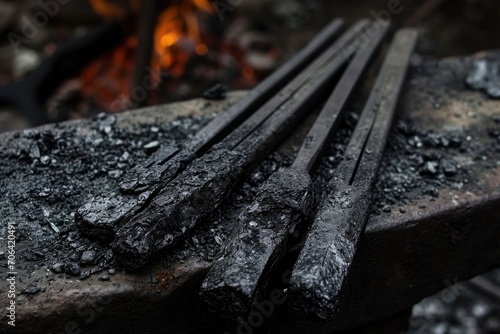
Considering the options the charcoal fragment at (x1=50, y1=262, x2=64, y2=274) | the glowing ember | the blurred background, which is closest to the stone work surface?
the charcoal fragment at (x1=50, y1=262, x2=64, y2=274)

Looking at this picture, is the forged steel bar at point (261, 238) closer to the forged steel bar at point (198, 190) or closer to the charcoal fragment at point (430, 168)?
the forged steel bar at point (198, 190)

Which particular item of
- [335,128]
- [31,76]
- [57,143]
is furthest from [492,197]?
[31,76]

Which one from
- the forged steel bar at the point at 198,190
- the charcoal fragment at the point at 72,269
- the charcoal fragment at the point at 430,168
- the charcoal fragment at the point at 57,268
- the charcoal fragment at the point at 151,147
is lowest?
the charcoal fragment at the point at 430,168

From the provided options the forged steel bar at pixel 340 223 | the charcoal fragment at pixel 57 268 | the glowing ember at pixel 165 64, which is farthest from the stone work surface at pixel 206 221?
the glowing ember at pixel 165 64

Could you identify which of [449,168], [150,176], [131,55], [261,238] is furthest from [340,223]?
[131,55]

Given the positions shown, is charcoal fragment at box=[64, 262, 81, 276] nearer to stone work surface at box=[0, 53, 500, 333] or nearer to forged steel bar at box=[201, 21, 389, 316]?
stone work surface at box=[0, 53, 500, 333]

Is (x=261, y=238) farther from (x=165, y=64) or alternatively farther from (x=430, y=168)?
(x=165, y=64)
